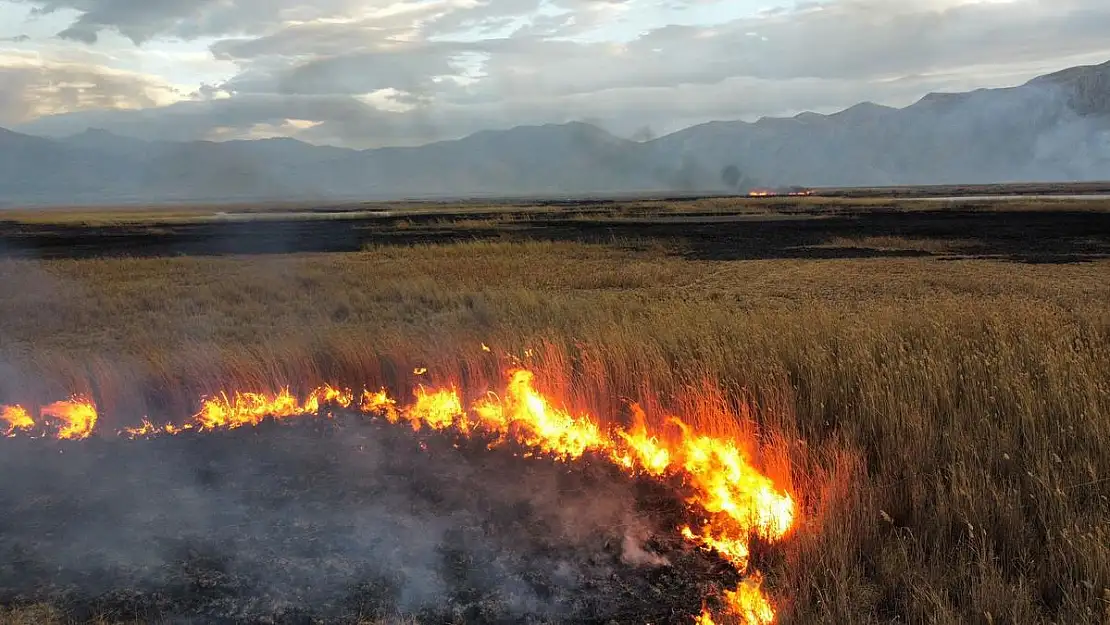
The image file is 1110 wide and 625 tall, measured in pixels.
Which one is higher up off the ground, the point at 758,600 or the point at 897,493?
the point at 897,493

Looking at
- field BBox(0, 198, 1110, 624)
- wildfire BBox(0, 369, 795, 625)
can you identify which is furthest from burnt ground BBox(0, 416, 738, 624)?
wildfire BBox(0, 369, 795, 625)

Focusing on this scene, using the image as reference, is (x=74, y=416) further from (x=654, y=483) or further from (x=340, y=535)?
(x=654, y=483)

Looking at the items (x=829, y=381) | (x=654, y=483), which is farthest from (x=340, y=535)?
(x=829, y=381)

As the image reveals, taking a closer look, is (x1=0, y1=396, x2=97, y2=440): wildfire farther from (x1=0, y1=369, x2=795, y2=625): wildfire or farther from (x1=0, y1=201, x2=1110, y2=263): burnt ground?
(x1=0, y1=201, x2=1110, y2=263): burnt ground

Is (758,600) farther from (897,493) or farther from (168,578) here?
(168,578)

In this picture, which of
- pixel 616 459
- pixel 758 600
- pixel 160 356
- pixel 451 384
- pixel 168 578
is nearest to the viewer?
pixel 758 600

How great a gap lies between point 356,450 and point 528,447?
1.72 meters

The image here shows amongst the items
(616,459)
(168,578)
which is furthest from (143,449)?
(616,459)

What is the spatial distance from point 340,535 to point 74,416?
15.7 feet

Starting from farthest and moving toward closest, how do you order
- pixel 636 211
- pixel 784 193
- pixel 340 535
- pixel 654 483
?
pixel 784 193, pixel 636 211, pixel 654 483, pixel 340 535

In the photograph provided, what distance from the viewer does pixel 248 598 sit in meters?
4.40

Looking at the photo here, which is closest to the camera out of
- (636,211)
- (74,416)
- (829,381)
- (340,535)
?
(340,535)

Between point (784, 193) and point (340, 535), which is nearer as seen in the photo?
point (340, 535)

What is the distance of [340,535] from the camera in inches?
203
